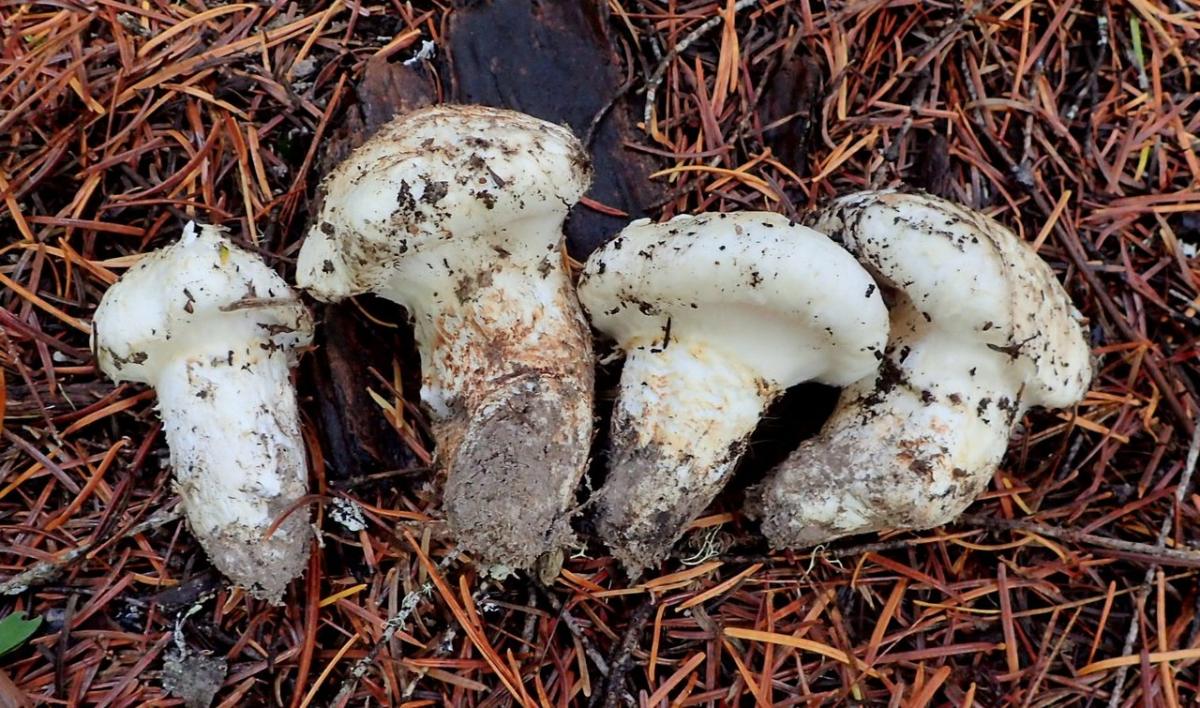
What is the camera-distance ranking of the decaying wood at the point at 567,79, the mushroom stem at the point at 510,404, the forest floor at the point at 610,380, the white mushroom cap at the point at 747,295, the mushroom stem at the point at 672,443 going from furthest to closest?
the decaying wood at the point at 567,79
the forest floor at the point at 610,380
the mushroom stem at the point at 672,443
the mushroom stem at the point at 510,404
the white mushroom cap at the point at 747,295

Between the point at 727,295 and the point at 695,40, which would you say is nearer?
the point at 727,295

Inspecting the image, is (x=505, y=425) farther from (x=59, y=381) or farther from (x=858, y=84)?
(x=858, y=84)

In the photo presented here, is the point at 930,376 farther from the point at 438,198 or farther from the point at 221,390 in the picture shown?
the point at 221,390

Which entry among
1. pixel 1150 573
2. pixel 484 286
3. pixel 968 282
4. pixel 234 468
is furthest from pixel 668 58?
pixel 1150 573

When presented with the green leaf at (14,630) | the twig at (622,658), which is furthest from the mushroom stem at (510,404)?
the green leaf at (14,630)

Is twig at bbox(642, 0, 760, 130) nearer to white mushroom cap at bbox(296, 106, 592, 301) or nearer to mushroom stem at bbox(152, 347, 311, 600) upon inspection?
white mushroom cap at bbox(296, 106, 592, 301)

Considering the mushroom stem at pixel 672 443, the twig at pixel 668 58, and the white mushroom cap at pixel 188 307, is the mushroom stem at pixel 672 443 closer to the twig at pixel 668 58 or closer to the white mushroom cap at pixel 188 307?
the twig at pixel 668 58

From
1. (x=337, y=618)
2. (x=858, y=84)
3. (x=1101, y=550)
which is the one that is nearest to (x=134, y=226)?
(x=337, y=618)
